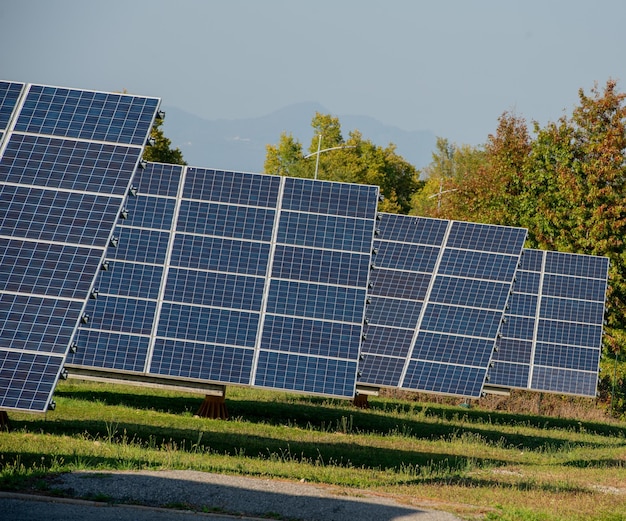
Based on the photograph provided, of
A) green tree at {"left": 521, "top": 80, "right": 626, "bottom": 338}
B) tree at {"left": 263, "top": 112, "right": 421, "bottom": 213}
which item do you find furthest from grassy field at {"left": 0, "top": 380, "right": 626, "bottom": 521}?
tree at {"left": 263, "top": 112, "right": 421, "bottom": 213}

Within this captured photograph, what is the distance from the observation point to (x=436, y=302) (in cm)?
3553

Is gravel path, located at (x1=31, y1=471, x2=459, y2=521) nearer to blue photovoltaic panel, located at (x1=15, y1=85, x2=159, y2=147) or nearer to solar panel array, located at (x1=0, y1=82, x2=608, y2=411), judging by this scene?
solar panel array, located at (x1=0, y1=82, x2=608, y2=411)

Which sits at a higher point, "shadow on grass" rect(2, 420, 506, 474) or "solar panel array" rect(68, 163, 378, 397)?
"solar panel array" rect(68, 163, 378, 397)

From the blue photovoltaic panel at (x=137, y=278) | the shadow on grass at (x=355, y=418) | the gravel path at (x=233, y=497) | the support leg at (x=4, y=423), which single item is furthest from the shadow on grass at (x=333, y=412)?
the gravel path at (x=233, y=497)

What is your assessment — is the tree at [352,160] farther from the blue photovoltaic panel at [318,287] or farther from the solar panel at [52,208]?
the solar panel at [52,208]

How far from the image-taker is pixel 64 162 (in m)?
22.1

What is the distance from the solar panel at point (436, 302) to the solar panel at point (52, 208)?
12.7m

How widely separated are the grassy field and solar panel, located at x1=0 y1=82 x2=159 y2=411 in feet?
6.06

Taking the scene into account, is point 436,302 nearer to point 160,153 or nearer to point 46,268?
point 46,268

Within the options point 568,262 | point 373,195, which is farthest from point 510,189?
point 373,195

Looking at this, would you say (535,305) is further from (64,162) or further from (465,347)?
(64,162)

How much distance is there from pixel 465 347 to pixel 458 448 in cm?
495

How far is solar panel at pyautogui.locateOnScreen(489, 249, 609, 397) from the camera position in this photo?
3778 cm

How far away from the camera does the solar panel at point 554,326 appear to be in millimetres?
37781
